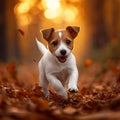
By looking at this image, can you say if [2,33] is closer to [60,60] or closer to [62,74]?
[62,74]


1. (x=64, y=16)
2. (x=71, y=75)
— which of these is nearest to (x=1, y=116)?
(x=71, y=75)

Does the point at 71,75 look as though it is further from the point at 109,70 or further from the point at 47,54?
the point at 109,70

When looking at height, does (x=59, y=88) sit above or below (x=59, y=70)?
below

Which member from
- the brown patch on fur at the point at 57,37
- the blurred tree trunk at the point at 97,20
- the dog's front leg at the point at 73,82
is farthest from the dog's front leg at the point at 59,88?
the blurred tree trunk at the point at 97,20

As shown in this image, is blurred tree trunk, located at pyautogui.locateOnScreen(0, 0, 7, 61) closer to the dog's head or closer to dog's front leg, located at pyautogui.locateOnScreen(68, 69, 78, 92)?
the dog's head

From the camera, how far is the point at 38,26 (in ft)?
174

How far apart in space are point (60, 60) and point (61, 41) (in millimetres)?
293

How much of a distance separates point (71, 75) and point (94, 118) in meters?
3.11

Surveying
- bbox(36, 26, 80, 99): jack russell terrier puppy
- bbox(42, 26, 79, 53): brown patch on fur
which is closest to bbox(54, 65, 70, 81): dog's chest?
bbox(36, 26, 80, 99): jack russell terrier puppy

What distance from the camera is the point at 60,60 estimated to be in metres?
6.62

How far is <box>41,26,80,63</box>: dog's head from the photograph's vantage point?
21.0 ft

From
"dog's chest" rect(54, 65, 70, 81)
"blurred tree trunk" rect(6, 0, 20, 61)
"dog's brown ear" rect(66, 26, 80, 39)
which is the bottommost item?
"dog's chest" rect(54, 65, 70, 81)

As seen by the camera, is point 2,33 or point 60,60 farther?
point 2,33

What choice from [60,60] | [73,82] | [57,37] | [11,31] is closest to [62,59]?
[60,60]
